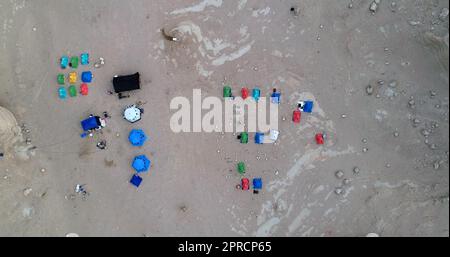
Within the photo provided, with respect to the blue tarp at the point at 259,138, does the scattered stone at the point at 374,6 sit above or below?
above

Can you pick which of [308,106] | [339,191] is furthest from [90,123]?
[339,191]

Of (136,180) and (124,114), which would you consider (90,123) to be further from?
(136,180)

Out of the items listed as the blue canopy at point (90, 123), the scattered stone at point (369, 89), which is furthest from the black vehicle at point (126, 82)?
the scattered stone at point (369, 89)

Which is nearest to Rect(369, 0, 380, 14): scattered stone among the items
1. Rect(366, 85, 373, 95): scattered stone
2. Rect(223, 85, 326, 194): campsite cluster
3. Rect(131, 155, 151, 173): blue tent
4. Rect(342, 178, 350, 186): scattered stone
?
Rect(366, 85, 373, 95): scattered stone

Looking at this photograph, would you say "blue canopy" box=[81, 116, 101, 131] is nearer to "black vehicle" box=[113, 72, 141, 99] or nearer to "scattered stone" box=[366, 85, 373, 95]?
"black vehicle" box=[113, 72, 141, 99]

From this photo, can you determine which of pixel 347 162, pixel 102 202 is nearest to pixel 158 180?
pixel 102 202

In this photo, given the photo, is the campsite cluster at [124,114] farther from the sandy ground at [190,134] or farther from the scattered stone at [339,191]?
the scattered stone at [339,191]
